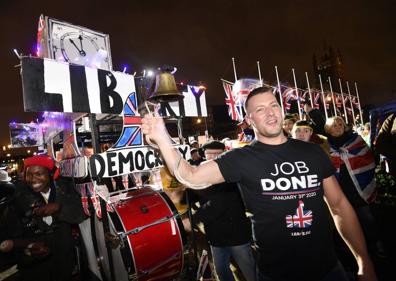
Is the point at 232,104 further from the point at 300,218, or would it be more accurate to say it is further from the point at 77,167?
the point at 300,218

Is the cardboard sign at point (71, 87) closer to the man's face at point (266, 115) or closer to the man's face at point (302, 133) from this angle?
the man's face at point (266, 115)

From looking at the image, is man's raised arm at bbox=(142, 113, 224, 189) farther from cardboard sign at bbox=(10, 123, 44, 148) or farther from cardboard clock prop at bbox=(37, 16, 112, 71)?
cardboard sign at bbox=(10, 123, 44, 148)

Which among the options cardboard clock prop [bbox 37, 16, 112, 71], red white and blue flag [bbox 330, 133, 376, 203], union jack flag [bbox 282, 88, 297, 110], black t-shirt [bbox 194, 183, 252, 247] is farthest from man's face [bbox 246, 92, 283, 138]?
union jack flag [bbox 282, 88, 297, 110]

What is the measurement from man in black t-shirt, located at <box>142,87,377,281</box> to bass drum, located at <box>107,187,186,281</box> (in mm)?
1955

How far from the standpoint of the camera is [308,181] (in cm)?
191

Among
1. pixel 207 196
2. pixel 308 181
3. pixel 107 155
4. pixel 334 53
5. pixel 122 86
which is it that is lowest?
pixel 207 196

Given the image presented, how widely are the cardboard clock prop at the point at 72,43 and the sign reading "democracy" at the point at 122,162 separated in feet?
9.87

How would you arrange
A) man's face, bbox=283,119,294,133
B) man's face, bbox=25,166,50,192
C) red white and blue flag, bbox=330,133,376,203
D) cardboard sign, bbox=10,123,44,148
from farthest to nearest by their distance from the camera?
cardboard sign, bbox=10,123,44,148
man's face, bbox=283,119,294,133
red white and blue flag, bbox=330,133,376,203
man's face, bbox=25,166,50,192

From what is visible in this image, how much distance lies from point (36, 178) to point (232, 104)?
40.1ft

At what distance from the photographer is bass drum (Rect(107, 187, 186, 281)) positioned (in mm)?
3393

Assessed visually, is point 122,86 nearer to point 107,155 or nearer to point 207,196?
point 107,155

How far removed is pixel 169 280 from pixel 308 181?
2961 mm

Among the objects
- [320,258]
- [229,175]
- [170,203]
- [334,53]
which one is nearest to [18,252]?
[170,203]

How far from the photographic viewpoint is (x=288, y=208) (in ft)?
6.12
